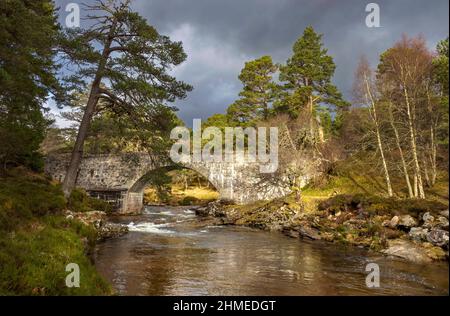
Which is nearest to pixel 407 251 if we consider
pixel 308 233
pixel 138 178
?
pixel 308 233

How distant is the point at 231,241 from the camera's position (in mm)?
18047

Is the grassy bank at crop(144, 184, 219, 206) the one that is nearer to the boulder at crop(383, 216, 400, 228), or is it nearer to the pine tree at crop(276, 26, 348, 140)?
the pine tree at crop(276, 26, 348, 140)

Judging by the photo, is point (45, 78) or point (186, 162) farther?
point (186, 162)

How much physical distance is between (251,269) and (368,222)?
9.16 meters

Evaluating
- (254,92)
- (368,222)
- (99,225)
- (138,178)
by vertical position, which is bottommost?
(99,225)

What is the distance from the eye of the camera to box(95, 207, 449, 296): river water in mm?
9156

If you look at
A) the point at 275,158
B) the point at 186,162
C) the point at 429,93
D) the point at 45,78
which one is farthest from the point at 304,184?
the point at 45,78

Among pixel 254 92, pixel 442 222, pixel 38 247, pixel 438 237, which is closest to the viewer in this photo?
pixel 38 247

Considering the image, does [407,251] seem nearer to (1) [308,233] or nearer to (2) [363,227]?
A: (2) [363,227]

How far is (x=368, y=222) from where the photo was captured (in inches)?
712

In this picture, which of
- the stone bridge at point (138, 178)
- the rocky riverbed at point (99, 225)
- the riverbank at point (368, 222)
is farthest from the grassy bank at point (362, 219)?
the rocky riverbed at point (99, 225)

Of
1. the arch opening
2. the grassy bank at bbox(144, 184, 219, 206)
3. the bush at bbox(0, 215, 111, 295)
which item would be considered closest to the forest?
the bush at bbox(0, 215, 111, 295)

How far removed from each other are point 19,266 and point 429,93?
22902mm

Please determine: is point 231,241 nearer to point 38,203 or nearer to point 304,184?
point 38,203
